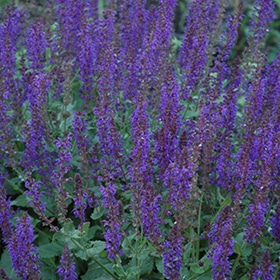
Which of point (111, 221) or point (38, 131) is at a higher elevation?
point (111, 221)

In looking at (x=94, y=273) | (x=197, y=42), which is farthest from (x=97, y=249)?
(x=197, y=42)

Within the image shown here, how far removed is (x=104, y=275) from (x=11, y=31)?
96.7 inches

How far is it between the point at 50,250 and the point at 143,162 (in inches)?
50.6

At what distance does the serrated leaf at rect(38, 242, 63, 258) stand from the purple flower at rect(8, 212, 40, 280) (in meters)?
0.67

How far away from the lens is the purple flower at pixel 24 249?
11.5ft

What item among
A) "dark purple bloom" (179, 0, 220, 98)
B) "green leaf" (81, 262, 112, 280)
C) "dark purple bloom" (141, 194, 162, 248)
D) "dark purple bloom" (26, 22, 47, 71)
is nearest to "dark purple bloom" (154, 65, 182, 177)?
"dark purple bloom" (141, 194, 162, 248)

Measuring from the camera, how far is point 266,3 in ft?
17.4

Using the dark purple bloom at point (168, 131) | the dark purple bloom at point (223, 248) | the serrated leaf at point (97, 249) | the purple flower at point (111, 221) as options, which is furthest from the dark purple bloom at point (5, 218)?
the dark purple bloom at point (223, 248)

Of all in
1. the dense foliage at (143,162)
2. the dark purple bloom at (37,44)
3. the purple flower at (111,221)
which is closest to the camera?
the purple flower at (111,221)

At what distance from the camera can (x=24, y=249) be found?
3561 mm

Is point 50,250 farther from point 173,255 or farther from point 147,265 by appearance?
point 173,255

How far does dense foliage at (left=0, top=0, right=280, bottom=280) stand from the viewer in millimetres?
3574

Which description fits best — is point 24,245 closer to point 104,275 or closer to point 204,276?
point 104,275

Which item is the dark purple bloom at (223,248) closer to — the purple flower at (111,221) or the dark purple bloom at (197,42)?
the purple flower at (111,221)
